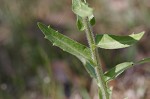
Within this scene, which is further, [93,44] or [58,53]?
[58,53]

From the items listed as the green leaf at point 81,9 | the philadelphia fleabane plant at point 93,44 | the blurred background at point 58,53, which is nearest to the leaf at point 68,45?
the philadelphia fleabane plant at point 93,44

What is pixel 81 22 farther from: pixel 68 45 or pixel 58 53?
pixel 58 53

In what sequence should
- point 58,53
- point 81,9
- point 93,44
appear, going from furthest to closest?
point 58,53, point 93,44, point 81,9

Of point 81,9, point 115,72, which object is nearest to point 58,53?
point 115,72

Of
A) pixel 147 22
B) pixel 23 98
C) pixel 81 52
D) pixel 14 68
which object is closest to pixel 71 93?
pixel 23 98

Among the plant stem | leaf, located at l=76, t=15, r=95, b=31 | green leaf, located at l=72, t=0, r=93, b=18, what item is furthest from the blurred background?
green leaf, located at l=72, t=0, r=93, b=18

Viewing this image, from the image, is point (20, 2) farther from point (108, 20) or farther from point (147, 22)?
point (147, 22)
